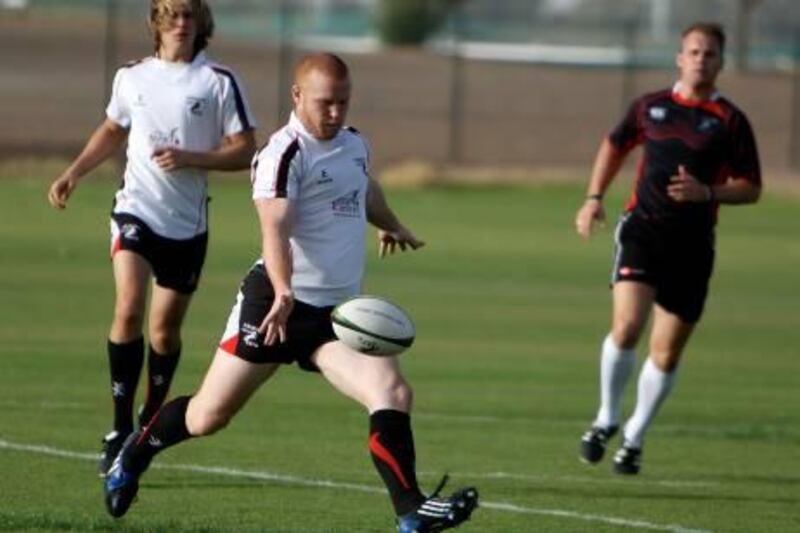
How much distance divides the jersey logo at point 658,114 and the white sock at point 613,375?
131 cm

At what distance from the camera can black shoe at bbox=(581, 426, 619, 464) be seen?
43.3 feet

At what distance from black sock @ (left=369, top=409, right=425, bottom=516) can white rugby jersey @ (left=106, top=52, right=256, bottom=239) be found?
122 inches

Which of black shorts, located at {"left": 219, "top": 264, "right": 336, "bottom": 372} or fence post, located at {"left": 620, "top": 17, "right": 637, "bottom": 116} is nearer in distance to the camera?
black shorts, located at {"left": 219, "top": 264, "right": 336, "bottom": 372}

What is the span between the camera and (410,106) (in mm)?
57125

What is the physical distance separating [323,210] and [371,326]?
614 millimetres

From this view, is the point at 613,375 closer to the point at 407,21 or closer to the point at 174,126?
the point at 174,126

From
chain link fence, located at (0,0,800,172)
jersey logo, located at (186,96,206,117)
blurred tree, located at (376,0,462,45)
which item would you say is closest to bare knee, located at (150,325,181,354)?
jersey logo, located at (186,96,206,117)

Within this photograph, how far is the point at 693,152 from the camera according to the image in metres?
13.4

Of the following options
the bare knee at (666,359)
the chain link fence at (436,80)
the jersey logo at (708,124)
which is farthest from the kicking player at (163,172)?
the chain link fence at (436,80)

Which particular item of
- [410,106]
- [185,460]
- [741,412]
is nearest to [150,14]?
[185,460]

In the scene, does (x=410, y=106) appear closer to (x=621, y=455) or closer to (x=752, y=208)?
(x=752, y=208)

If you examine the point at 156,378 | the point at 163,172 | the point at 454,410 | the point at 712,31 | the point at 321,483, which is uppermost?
the point at 712,31

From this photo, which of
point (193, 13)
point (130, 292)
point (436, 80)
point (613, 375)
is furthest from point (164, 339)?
point (436, 80)

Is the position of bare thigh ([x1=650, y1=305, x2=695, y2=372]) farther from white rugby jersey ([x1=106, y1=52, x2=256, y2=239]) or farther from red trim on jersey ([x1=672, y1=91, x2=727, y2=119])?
white rugby jersey ([x1=106, y1=52, x2=256, y2=239])
